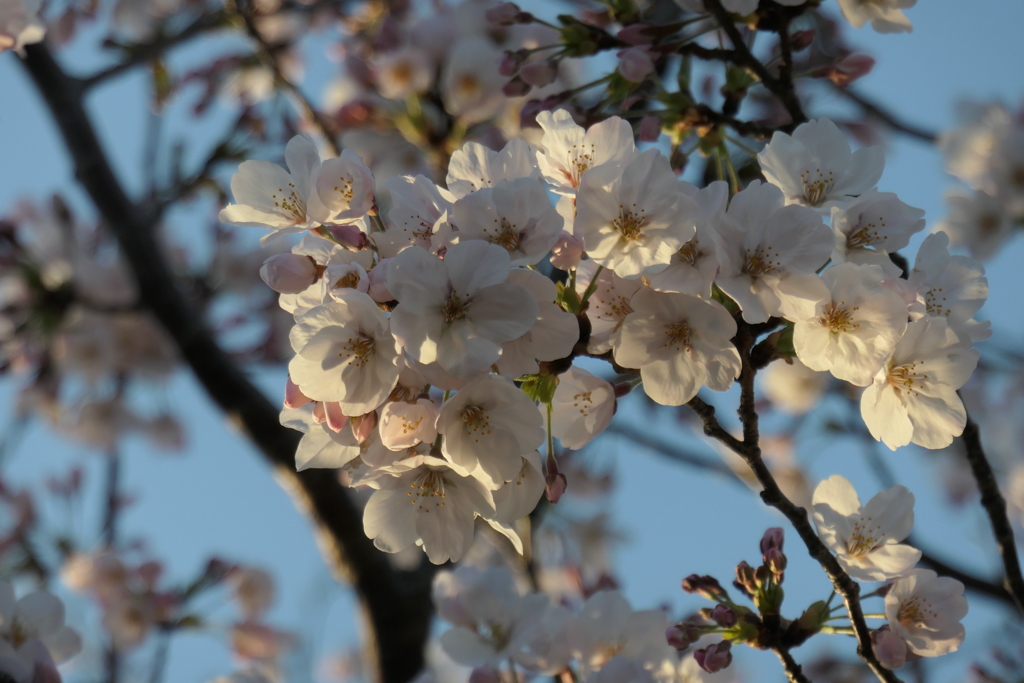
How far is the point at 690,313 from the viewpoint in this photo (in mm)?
990

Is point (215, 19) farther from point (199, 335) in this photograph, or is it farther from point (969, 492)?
point (969, 492)

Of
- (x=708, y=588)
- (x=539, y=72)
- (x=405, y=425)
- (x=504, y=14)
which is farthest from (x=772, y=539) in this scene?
(x=504, y=14)

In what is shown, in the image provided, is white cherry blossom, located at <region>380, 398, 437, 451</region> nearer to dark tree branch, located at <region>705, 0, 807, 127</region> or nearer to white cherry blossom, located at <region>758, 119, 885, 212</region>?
white cherry blossom, located at <region>758, 119, 885, 212</region>

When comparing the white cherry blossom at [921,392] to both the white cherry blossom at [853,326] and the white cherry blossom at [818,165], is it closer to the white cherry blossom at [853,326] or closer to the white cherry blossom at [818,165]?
the white cherry blossom at [853,326]

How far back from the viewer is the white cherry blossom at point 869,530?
4.02ft

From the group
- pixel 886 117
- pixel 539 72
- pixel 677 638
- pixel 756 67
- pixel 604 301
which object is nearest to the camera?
pixel 604 301

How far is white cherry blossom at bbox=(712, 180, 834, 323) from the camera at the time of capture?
97cm

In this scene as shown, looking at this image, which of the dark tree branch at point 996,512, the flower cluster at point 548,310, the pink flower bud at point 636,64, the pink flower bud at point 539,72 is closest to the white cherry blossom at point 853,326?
the flower cluster at point 548,310

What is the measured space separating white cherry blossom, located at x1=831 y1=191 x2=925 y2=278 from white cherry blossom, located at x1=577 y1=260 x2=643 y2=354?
0.28 metres

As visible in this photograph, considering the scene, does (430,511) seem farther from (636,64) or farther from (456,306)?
(636,64)

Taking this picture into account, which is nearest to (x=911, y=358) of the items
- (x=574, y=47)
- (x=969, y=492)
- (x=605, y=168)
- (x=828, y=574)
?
(x=828, y=574)

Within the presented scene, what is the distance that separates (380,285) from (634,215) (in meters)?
0.32

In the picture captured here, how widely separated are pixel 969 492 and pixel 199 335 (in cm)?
505

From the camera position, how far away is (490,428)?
985 mm
